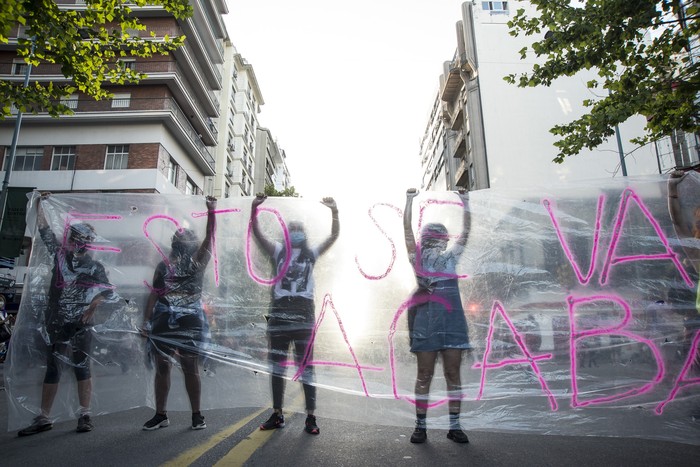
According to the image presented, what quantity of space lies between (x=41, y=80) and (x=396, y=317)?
25957mm

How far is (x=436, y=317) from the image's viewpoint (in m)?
3.43

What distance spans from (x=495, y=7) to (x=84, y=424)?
28.7 meters

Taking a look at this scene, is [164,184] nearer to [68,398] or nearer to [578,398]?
[68,398]

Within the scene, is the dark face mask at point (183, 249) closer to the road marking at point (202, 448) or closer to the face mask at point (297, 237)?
the face mask at point (297, 237)

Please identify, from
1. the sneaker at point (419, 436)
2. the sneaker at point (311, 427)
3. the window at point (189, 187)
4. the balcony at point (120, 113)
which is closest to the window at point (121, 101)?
the balcony at point (120, 113)

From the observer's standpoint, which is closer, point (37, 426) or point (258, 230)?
point (37, 426)

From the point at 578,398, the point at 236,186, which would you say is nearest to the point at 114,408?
the point at 578,398

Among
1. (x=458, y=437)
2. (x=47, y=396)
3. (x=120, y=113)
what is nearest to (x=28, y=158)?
(x=120, y=113)

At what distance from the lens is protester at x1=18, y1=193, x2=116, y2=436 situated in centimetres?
362

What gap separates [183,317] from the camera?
3.71 meters

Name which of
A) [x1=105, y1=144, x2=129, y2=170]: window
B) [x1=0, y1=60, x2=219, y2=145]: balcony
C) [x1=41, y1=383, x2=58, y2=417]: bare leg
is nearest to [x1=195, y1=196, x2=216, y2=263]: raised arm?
[x1=41, y1=383, x2=58, y2=417]: bare leg

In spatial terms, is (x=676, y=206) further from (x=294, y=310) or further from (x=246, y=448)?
(x=246, y=448)

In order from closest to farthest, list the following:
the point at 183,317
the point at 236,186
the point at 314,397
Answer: the point at 314,397
the point at 183,317
the point at 236,186

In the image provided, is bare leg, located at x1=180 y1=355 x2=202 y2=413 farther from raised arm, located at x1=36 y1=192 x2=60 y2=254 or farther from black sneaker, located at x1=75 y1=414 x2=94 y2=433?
raised arm, located at x1=36 y1=192 x2=60 y2=254
